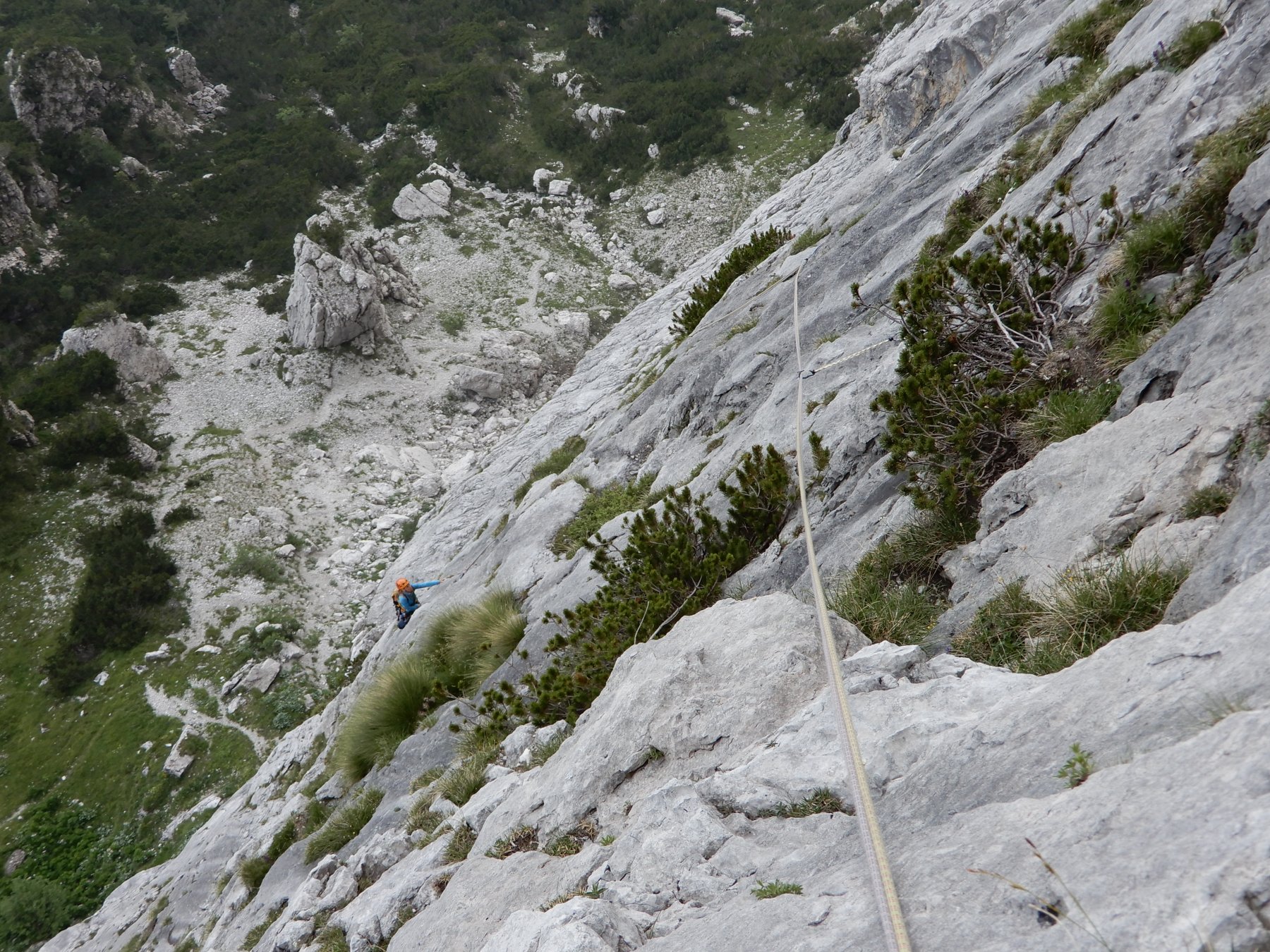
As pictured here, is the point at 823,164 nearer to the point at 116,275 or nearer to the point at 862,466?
the point at 862,466

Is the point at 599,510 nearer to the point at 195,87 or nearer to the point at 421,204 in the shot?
the point at 421,204

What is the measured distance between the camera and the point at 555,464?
57.7ft

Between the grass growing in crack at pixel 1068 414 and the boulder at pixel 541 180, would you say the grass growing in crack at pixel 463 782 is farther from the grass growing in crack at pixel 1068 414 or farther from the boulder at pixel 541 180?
the boulder at pixel 541 180

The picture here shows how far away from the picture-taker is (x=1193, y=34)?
6.65 m

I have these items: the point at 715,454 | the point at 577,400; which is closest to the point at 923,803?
the point at 715,454

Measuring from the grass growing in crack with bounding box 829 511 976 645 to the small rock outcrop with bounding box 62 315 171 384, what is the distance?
122 feet

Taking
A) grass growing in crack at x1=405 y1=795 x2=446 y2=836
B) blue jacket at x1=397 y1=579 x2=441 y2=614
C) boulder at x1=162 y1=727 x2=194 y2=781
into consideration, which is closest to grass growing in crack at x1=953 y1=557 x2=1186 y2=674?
grass growing in crack at x1=405 y1=795 x2=446 y2=836

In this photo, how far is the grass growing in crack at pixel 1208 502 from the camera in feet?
11.4

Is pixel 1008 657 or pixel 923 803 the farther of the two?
pixel 1008 657

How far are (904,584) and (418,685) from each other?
7.41 meters

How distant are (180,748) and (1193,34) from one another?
86.9 ft

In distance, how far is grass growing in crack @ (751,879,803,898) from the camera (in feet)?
9.95

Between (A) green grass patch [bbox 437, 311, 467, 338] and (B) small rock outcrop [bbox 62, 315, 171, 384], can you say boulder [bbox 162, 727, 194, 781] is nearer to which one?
(B) small rock outcrop [bbox 62, 315, 171, 384]

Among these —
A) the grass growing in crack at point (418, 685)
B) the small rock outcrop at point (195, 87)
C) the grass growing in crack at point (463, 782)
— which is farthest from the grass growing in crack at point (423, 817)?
the small rock outcrop at point (195, 87)
